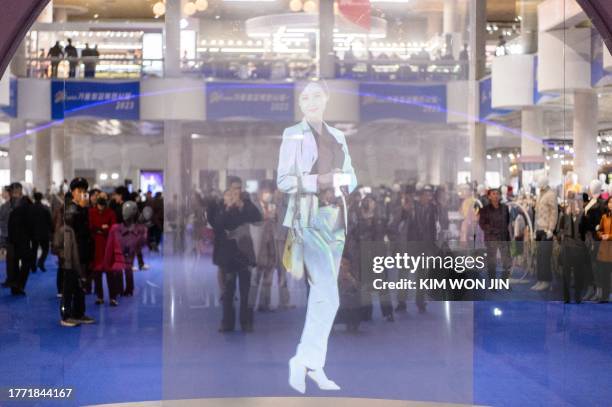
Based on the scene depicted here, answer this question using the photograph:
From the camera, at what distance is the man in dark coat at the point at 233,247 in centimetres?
575

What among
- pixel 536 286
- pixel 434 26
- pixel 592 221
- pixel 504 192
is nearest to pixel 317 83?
pixel 434 26

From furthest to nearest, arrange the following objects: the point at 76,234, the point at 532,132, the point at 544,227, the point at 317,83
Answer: the point at 76,234, the point at 544,227, the point at 532,132, the point at 317,83

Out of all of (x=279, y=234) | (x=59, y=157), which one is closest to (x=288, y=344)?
(x=279, y=234)

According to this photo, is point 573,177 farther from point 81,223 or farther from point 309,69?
point 81,223

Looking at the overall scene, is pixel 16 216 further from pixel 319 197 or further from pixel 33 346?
pixel 319 197

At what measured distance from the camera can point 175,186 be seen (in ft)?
18.9

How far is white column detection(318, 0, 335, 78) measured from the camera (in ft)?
19.3

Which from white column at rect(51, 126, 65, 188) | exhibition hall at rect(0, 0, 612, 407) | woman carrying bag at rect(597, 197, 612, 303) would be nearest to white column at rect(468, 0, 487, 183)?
exhibition hall at rect(0, 0, 612, 407)

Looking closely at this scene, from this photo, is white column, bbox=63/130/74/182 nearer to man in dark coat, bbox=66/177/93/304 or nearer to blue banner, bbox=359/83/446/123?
man in dark coat, bbox=66/177/93/304

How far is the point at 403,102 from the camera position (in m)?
5.89

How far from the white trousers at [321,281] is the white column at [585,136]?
217cm

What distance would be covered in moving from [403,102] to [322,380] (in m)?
1.82

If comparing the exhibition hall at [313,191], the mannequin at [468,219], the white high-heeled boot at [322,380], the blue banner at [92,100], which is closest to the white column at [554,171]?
the exhibition hall at [313,191]

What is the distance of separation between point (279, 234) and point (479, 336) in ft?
9.94
